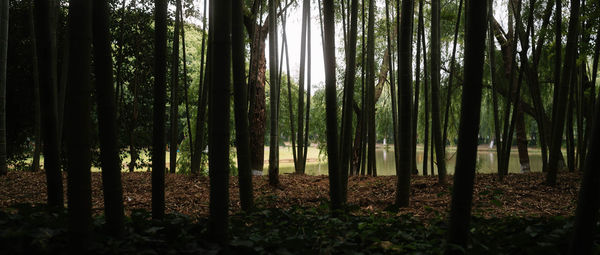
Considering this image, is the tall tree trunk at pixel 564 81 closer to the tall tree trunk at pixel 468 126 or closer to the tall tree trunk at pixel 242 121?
the tall tree trunk at pixel 468 126

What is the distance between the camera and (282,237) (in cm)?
204

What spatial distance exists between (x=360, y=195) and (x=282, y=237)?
94.4 inches

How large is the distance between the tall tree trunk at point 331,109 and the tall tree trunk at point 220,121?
1.12 meters

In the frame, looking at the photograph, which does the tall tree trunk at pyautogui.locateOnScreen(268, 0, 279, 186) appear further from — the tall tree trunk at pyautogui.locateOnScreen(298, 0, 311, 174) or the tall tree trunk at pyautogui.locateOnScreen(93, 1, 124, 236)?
the tall tree trunk at pyautogui.locateOnScreen(93, 1, 124, 236)

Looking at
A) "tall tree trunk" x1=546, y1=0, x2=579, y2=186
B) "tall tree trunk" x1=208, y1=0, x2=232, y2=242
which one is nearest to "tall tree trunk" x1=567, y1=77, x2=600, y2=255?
"tall tree trunk" x1=208, y1=0, x2=232, y2=242

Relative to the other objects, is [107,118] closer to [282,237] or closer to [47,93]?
[47,93]

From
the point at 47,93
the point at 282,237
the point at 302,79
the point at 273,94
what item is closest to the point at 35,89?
the point at 273,94

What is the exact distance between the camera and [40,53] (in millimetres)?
2258

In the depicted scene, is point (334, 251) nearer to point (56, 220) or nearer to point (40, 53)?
point (56, 220)

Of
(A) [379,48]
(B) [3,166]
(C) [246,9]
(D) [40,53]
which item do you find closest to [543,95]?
(A) [379,48]

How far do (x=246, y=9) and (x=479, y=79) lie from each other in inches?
214

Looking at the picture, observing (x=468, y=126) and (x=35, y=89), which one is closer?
(x=468, y=126)

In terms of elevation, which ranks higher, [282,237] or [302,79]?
[302,79]

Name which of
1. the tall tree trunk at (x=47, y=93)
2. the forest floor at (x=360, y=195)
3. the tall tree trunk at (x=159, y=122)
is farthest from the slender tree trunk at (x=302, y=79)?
the tall tree trunk at (x=47, y=93)
